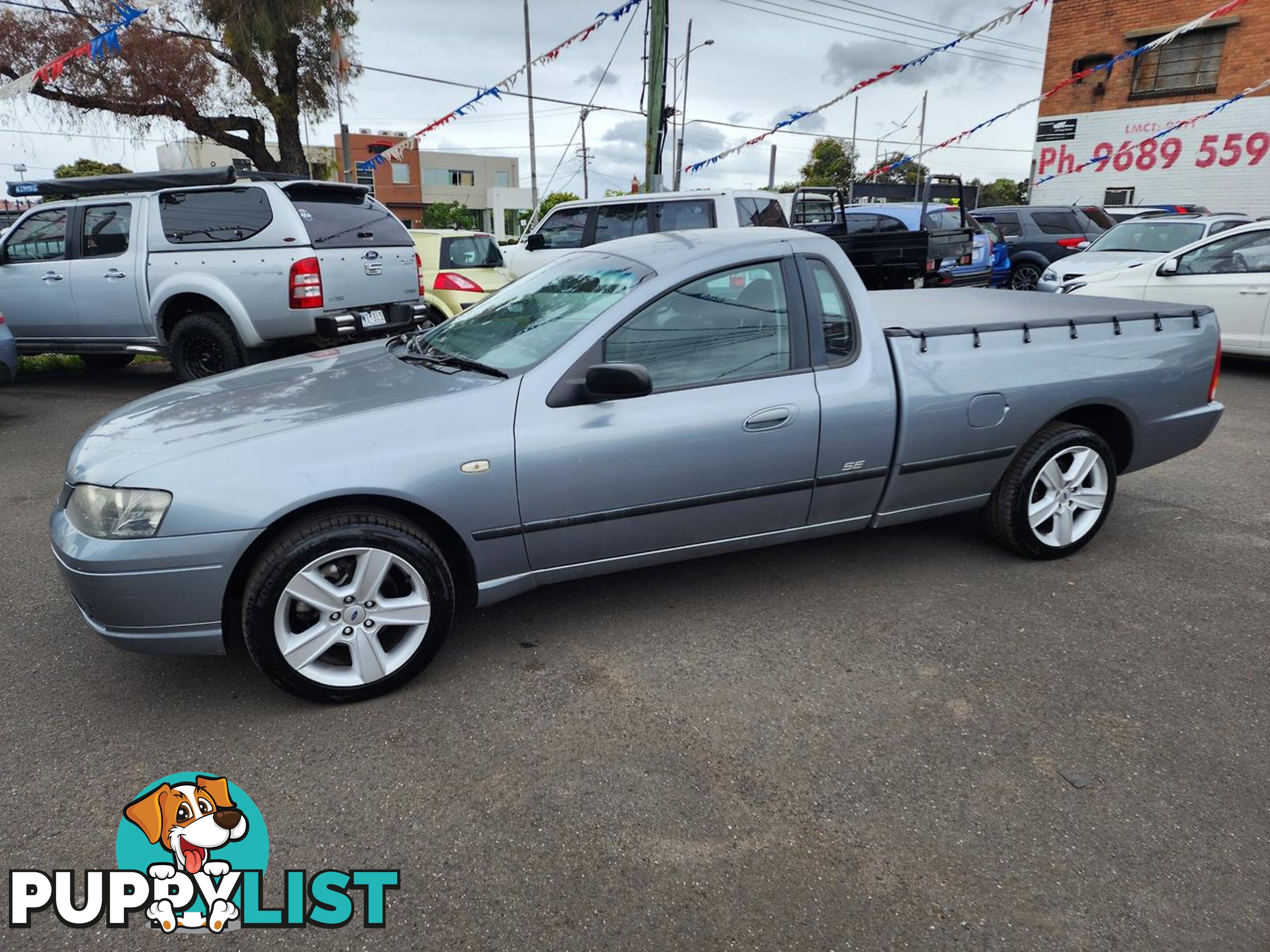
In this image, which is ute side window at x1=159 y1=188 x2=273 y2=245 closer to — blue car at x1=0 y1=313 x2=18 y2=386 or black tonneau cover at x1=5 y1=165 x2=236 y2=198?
black tonneau cover at x1=5 y1=165 x2=236 y2=198

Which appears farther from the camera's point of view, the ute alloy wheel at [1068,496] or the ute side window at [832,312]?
the ute alloy wheel at [1068,496]

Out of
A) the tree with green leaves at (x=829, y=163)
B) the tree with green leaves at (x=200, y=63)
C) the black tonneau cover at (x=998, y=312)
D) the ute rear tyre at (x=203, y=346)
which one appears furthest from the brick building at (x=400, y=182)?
the black tonneau cover at (x=998, y=312)

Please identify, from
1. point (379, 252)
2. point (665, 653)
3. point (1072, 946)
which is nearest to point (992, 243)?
point (379, 252)

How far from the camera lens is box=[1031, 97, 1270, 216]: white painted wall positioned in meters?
17.8

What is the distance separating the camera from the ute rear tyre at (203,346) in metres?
7.05

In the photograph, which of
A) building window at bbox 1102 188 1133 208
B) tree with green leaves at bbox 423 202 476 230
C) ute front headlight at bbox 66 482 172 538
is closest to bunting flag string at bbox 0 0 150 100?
ute front headlight at bbox 66 482 172 538

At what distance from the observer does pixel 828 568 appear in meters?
3.97

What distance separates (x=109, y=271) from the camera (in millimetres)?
7414

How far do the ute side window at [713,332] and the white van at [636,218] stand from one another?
478 cm

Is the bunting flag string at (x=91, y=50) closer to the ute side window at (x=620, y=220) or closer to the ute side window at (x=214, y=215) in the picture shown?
the ute side window at (x=214, y=215)

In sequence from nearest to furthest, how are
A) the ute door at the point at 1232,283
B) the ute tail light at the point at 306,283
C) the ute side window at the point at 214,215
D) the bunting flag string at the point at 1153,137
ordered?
the ute tail light at the point at 306,283, the ute side window at the point at 214,215, the ute door at the point at 1232,283, the bunting flag string at the point at 1153,137

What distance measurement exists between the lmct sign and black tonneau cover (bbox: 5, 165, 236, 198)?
654cm

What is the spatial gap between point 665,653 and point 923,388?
1566 millimetres

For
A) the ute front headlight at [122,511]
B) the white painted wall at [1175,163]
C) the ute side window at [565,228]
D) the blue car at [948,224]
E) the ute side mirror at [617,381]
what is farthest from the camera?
the white painted wall at [1175,163]
